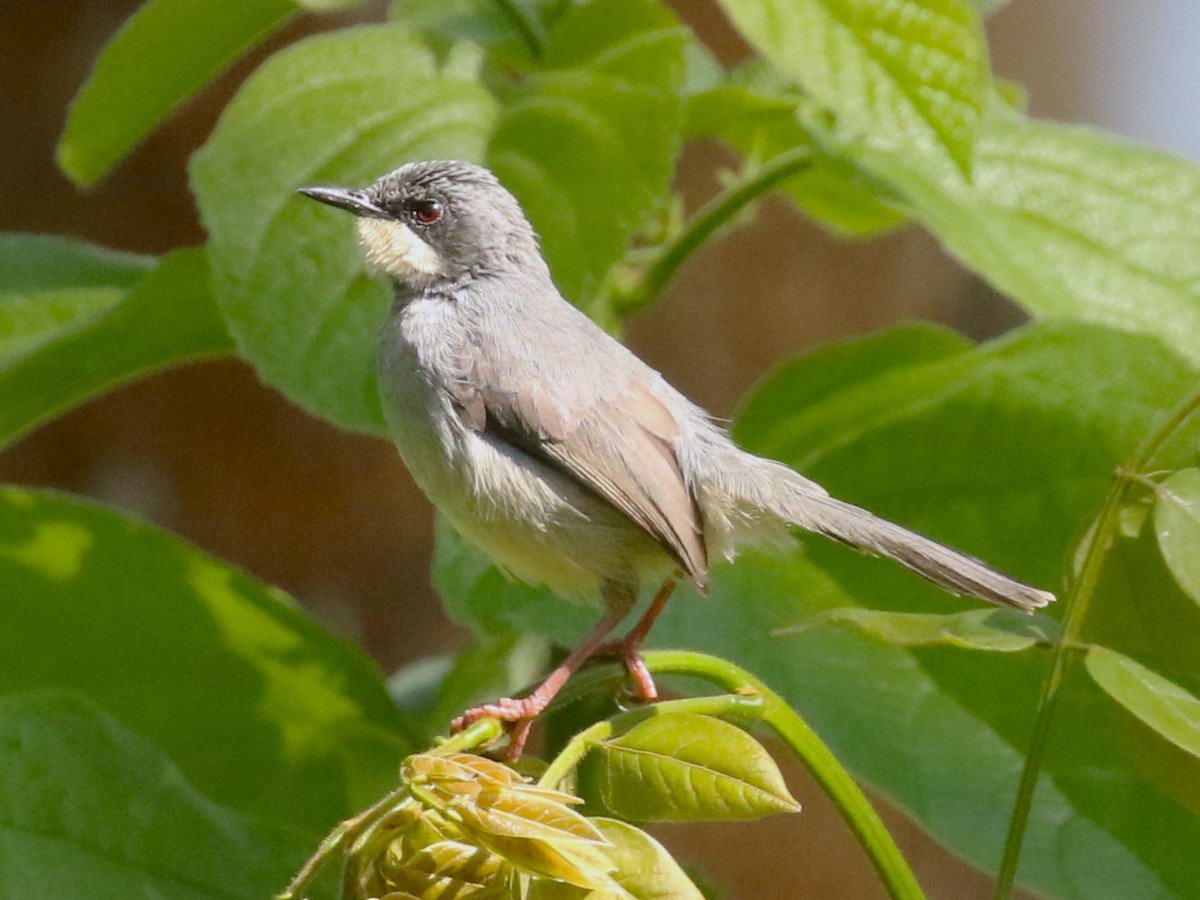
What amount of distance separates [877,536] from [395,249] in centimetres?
59

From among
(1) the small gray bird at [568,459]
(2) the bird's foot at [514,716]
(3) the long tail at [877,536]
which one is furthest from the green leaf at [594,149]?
(2) the bird's foot at [514,716]

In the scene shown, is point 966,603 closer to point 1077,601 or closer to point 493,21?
point 1077,601

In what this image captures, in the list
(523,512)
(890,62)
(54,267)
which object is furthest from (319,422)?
(890,62)

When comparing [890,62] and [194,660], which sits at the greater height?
[890,62]

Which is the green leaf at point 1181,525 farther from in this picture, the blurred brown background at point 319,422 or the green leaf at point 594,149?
the blurred brown background at point 319,422

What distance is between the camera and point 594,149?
135 centimetres

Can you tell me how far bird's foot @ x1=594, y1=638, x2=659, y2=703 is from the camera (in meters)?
1.10

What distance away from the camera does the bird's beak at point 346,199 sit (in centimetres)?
130

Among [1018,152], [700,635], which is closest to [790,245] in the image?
[1018,152]

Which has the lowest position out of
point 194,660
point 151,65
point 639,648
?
point 194,660

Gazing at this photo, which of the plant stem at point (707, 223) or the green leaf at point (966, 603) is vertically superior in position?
the plant stem at point (707, 223)

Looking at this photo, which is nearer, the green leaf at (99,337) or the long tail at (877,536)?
the long tail at (877,536)

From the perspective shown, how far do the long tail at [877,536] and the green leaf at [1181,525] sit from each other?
0.14 meters

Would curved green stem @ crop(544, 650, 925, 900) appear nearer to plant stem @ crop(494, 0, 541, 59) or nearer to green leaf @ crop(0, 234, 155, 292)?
plant stem @ crop(494, 0, 541, 59)
